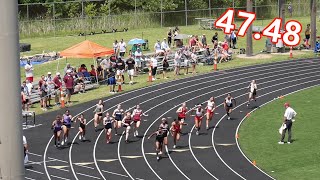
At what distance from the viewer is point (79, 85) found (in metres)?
37.7

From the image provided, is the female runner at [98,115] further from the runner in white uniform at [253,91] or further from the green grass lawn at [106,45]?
the runner in white uniform at [253,91]

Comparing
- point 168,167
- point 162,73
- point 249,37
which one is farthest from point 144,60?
point 168,167

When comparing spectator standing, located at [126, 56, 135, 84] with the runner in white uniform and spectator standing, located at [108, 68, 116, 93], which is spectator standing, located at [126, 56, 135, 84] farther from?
the runner in white uniform

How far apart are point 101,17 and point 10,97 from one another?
6038 cm

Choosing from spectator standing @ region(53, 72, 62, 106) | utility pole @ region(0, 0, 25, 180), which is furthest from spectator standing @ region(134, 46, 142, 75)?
utility pole @ region(0, 0, 25, 180)

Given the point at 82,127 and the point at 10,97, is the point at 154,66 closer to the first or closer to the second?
the point at 82,127

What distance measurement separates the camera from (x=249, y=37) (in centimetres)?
4741

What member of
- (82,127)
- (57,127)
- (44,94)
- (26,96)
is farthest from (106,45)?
(57,127)

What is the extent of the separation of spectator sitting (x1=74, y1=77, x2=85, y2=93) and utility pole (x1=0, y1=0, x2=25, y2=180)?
35380 mm

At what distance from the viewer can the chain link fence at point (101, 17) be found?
6094 cm

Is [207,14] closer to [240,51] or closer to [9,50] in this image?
[240,51]

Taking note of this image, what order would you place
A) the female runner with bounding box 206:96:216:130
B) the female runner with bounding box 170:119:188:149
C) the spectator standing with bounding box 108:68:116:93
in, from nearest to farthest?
the female runner with bounding box 170:119:188:149 → the female runner with bounding box 206:96:216:130 → the spectator standing with bounding box 108:68:116:93

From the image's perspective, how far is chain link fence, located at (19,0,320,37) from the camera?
6094 centimetres

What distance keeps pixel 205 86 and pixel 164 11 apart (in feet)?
90.4
